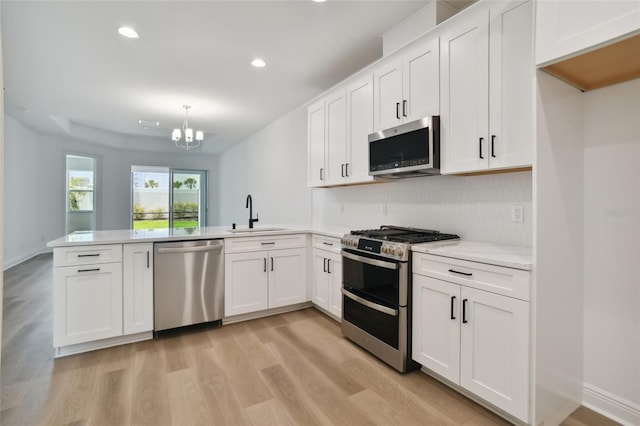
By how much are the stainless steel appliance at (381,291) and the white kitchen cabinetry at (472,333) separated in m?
0.08

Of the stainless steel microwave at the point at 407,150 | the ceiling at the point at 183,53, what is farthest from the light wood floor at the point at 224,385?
the ceiling at the point at 183,53

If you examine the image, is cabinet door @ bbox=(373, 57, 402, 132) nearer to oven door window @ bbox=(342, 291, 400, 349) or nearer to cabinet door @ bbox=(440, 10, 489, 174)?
cabinet door @ bbox=(440, 10, 489, 174)

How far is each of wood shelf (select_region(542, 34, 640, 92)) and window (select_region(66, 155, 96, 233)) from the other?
8764 mm

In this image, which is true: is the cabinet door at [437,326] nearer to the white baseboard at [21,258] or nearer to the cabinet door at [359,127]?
the cabinet door at [359,127]

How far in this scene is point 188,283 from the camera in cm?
309

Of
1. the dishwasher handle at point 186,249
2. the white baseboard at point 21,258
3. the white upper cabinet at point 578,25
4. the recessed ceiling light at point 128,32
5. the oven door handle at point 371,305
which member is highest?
the recessed ceiling light at point 128,32

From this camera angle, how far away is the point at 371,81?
2.98 metres

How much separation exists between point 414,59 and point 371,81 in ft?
1.68

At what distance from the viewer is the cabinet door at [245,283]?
129 inches

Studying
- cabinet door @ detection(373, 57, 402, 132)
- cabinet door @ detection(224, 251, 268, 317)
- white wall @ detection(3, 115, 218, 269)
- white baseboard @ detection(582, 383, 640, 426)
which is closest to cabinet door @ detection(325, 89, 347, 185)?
Answer: cabinet door @ detection(373, 57, 402, 132)

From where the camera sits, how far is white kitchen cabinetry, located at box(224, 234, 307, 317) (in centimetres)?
329

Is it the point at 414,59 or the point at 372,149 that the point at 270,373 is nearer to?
the point at 372,149

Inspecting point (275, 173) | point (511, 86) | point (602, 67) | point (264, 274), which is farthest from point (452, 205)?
point (275, 173)

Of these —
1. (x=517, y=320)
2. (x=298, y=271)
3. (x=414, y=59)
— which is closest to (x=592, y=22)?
(x=414, y=59)
